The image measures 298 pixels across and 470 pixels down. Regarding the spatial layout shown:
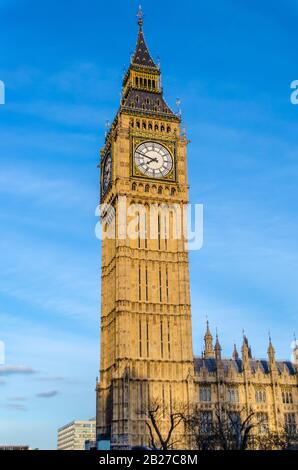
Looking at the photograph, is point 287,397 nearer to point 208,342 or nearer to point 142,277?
point 208,342

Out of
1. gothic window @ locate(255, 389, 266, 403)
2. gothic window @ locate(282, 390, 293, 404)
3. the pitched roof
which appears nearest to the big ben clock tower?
the pitched roof

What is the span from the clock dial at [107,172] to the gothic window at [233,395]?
110ft

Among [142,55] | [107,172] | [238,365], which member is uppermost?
[142,55]

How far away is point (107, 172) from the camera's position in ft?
296

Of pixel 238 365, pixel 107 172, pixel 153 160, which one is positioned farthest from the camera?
pixel 107 172

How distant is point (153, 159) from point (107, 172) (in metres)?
8.32

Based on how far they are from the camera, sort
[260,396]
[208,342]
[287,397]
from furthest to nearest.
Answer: [208,342] < [287,397] < [260,396]

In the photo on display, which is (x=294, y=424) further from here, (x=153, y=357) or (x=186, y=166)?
(x=186, y=166)

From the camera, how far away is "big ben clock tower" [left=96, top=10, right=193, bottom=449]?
73.6 meters

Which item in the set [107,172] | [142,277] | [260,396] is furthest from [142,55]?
[260,396]

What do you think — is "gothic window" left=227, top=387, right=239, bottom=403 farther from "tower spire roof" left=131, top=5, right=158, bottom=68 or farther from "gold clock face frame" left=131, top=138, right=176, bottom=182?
"tower spire roof" left=131, top=5, right=158, bottom=68

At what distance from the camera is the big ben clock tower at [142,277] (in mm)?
73625

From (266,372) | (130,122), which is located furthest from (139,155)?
(266,372)

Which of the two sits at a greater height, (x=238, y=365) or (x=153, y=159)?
(x=153, y=159)
